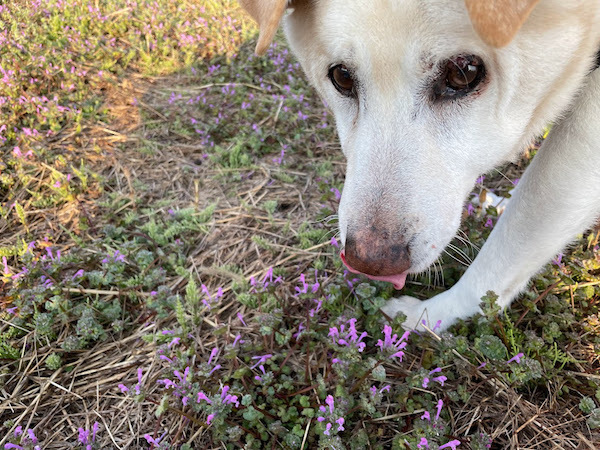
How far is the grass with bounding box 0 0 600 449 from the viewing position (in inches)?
65.4

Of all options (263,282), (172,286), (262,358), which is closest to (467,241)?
(263,282)

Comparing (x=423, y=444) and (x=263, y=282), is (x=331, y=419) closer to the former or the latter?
(x=423, y=444)

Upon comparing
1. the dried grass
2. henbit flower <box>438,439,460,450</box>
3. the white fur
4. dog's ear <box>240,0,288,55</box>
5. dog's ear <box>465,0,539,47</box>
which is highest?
dog's ear <box>465,0,539,47</box>

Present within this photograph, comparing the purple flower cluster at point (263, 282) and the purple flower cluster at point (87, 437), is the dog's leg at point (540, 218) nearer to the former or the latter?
the purple flower cluster at point (263, 282)

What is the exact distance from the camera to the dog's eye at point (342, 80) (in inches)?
68.2

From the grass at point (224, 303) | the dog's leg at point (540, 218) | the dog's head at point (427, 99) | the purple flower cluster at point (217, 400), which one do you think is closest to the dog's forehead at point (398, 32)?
the dog's head at point (427, 99)

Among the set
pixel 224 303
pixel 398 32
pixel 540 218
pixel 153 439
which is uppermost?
pixel 398 32

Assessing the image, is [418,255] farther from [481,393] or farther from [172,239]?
[172,239]

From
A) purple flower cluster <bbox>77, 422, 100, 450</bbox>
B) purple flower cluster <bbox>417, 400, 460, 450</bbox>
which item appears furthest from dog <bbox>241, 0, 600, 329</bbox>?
purple flower cluster <bbox>77, 422, 100, 450</bbox>

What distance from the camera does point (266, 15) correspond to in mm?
1705

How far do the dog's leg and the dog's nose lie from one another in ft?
1.89

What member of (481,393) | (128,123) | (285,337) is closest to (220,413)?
(285,337)

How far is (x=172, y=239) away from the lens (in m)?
2.67

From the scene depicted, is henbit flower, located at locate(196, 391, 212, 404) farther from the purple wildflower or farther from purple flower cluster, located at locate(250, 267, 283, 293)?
the purple wildflower
